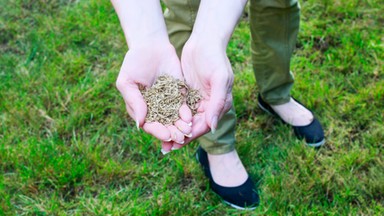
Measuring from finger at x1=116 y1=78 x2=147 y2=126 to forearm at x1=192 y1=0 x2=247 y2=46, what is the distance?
10.3 inches

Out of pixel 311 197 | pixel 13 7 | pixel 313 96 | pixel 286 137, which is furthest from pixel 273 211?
pixel 13 7

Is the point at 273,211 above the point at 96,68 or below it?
below

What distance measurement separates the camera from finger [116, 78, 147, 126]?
4.57 ft

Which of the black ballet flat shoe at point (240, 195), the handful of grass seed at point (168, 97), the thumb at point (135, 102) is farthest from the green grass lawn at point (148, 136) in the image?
the thumb at point (135, 102)

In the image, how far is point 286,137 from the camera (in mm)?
2182

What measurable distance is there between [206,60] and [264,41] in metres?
0.60

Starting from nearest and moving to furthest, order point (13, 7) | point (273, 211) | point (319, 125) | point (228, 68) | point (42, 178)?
point (228, 68) < point (273, 211) < point (42, 178) < point (319, 125) < point (13, 7)

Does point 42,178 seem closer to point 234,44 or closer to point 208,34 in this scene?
point 208,34

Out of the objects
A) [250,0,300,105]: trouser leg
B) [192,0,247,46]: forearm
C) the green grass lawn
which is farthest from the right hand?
the green grass lawn

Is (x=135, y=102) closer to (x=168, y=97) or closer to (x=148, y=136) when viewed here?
(x=168, y=97)

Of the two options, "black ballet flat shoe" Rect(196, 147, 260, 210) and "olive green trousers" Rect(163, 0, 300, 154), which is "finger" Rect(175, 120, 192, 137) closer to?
"olive green trousers" Rect(163, 0, 300, 154)

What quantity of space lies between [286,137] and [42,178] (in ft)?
3.44

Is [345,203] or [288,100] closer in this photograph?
[345,203]

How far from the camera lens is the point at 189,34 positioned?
1692mm
